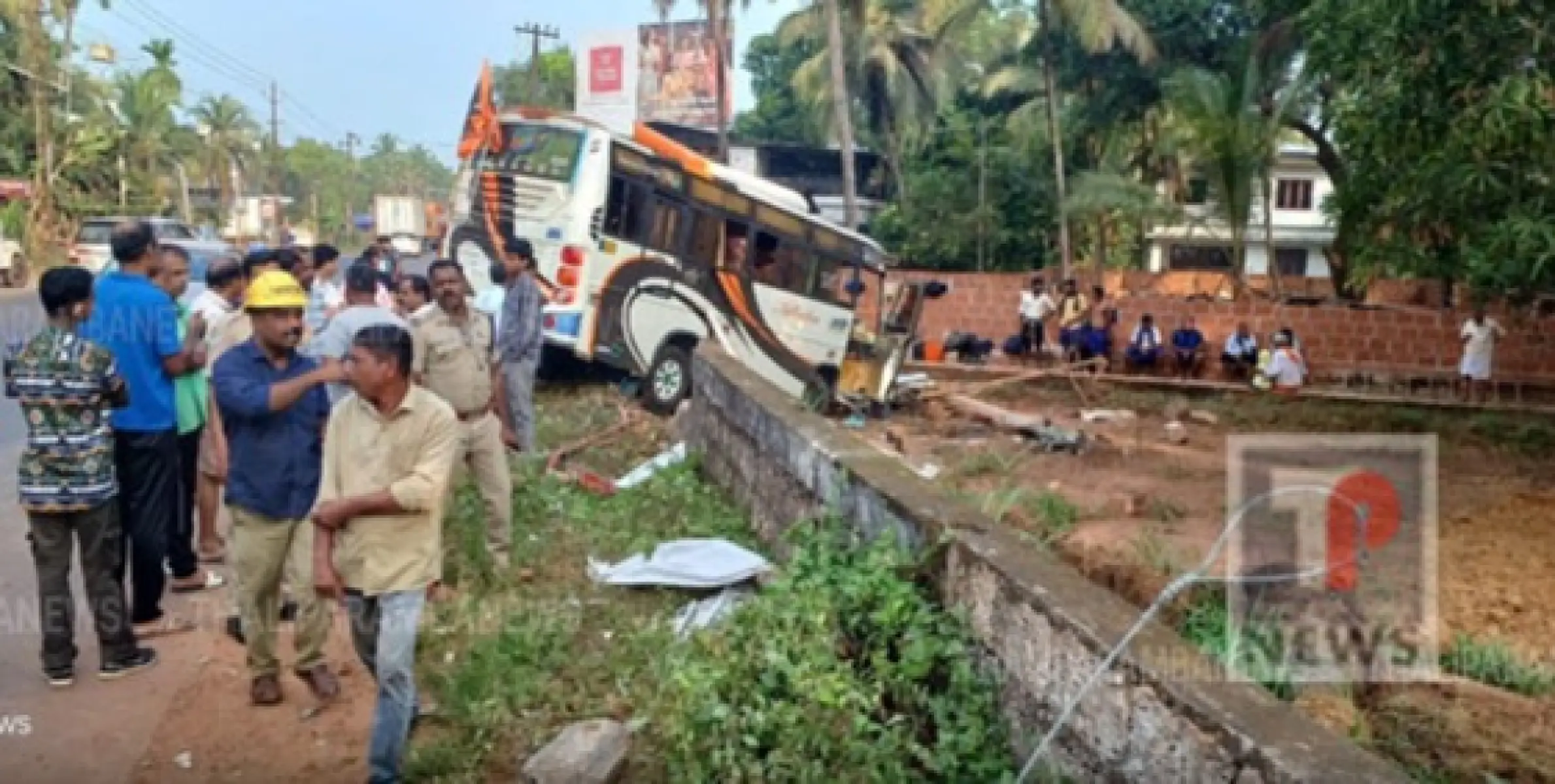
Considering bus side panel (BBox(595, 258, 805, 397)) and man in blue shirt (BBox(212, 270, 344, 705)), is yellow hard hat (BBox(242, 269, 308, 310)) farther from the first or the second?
bus side panel (BBox(595, 258, 805, 397))

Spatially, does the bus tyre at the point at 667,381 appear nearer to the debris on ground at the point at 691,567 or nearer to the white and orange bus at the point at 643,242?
the white and orange bus at the point at 643,242

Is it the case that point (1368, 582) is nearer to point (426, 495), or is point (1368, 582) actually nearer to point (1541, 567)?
point (1541, 567)

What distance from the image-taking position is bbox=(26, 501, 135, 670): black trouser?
4.36 metres

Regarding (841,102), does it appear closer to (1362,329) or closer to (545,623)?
(1362,329)

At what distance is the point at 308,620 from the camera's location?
4.36 metres

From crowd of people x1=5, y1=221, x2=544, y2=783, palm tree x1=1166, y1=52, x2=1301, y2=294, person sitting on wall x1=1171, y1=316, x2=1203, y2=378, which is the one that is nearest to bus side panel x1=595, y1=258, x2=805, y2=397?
crowd of people x1=5, y1=221, x2=544, y2=783

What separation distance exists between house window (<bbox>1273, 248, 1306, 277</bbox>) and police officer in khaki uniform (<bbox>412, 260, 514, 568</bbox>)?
30.1 m

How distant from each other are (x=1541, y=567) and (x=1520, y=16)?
339 cm

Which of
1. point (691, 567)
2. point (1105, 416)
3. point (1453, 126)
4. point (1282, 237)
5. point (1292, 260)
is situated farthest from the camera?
point (1292, 260)

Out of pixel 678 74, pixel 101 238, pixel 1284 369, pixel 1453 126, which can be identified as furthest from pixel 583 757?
pixel 678 74

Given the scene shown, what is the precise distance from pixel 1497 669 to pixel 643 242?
8280 mm

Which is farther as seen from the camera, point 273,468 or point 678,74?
point 678,74

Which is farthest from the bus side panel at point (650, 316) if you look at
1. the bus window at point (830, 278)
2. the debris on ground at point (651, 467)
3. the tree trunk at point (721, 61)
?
the tree trunk at point (721, 61)

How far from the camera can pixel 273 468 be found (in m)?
4.28
